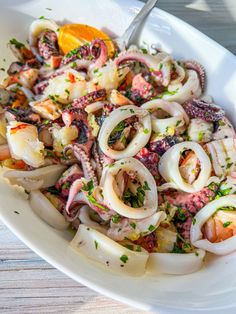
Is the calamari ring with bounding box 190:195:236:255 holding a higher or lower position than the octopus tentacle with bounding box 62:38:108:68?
lower

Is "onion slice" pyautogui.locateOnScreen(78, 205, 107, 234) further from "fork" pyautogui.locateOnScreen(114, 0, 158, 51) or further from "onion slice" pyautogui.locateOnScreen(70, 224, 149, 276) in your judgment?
"fork" pyautogui.locateOnScreen(114, 0, 158, 51)

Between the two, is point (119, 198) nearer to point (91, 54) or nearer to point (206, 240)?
point (206, 240)

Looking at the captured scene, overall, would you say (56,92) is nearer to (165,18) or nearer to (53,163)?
(53,163)

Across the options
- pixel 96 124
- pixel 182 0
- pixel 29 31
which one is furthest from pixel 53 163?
pixel 182 0

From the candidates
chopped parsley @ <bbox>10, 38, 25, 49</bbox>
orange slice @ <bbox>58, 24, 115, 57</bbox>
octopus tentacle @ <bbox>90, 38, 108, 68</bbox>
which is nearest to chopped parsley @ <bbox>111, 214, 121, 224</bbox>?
octopus tentacle @ <bbox>90, 38, 108, 68</bbox>

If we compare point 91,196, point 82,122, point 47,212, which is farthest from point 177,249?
point 82,122

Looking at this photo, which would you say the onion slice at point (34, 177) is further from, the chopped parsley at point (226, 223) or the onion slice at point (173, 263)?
the chopped parsley at point (226, 223)

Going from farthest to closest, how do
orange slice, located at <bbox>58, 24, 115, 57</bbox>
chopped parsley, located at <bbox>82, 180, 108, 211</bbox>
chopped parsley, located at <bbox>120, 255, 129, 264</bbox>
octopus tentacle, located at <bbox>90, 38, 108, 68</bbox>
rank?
1. orange slice, located at <bbox>58, 24, 115, 57</bbox>
2. octopus tentacle, located at <bbox>90, 38, 108, 68</bbox>
3. chopped parsley, located at <bbox>82, 180, 108, 211</bbox>
4. chopped parsley, located at <bbox>120, 255, 129, 264</bbox>
